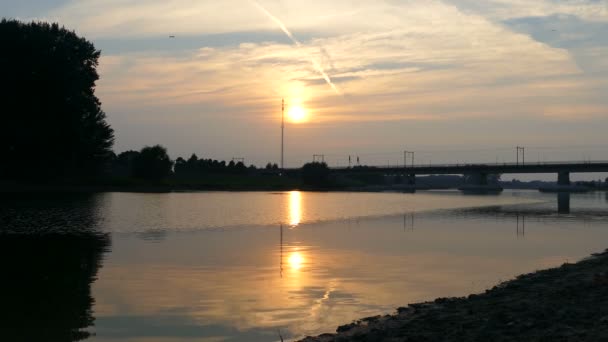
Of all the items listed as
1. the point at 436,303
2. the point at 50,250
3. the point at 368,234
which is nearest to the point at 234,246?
the point at 50,250

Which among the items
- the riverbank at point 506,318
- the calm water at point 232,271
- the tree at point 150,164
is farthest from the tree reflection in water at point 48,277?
the tree at point 150,164

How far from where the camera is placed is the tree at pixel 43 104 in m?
95.8

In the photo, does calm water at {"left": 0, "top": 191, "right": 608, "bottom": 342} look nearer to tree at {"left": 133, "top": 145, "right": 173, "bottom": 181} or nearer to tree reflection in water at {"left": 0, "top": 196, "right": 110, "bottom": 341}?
tree reflection in water at {"left": 0, "top": 196, "right": 110, "bottom": 341}

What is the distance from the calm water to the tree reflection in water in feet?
0.20

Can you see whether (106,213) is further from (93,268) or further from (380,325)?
(380,325)

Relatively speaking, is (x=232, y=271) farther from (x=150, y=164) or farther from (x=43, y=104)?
(x=150, y=164)

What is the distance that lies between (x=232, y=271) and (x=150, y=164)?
138551 millimetres

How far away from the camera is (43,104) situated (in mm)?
98625

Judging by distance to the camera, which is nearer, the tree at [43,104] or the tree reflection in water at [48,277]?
the tree reflection in water at [48,277]

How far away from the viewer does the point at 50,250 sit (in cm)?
3597

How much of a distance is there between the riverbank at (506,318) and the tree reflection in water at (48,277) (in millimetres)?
7707

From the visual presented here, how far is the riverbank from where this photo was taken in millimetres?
15469

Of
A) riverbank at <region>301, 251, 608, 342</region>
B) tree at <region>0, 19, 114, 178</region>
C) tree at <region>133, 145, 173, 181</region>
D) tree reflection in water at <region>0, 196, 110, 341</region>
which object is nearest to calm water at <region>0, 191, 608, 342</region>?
tree reflection in water at <region>0, 196, 110, 341</region>

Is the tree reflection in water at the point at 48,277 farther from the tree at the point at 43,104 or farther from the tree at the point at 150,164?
the tree at the point at 150,164
